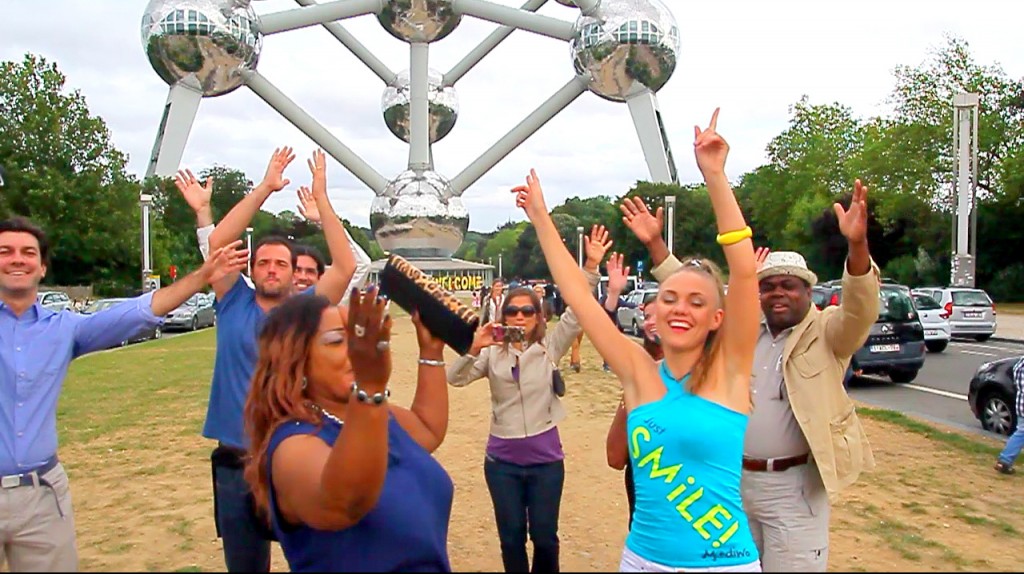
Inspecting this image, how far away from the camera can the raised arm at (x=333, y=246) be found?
3334 mm

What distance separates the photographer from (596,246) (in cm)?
374

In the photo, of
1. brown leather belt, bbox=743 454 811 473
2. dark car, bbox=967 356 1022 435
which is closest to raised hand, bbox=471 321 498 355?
brown leather belt, bbox=743 454 811 473

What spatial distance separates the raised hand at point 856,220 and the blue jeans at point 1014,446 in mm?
5077

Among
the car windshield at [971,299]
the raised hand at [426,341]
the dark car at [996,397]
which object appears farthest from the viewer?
the car windshield at [971,299]

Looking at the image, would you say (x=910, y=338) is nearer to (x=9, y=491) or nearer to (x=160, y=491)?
(x=160, y=491)

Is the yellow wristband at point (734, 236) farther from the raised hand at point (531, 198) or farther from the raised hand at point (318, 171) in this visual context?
the raised hand at point (318, 171)

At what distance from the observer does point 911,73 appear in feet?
120

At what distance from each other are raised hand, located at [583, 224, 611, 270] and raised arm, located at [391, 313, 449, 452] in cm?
144

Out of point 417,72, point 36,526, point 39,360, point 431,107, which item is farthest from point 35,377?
point 431,107

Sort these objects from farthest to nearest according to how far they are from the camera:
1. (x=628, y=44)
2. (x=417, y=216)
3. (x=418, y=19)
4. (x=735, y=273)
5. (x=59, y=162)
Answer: (x=59, y=162) → (x=418, y=19) → (x=417, y=216) → (x=628, y=44) → (x=735, y=273)

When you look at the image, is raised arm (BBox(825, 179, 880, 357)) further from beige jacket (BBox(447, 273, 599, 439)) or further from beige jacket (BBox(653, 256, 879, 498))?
beige jacket (BBox(447, 273, 599, 439))

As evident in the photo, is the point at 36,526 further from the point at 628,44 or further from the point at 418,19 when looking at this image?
the point at 418,19

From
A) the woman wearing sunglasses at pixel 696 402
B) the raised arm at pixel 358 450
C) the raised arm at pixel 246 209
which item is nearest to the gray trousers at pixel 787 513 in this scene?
the woman wearing sunglasses at pixel 696 402

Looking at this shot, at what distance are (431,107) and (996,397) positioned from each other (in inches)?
478
